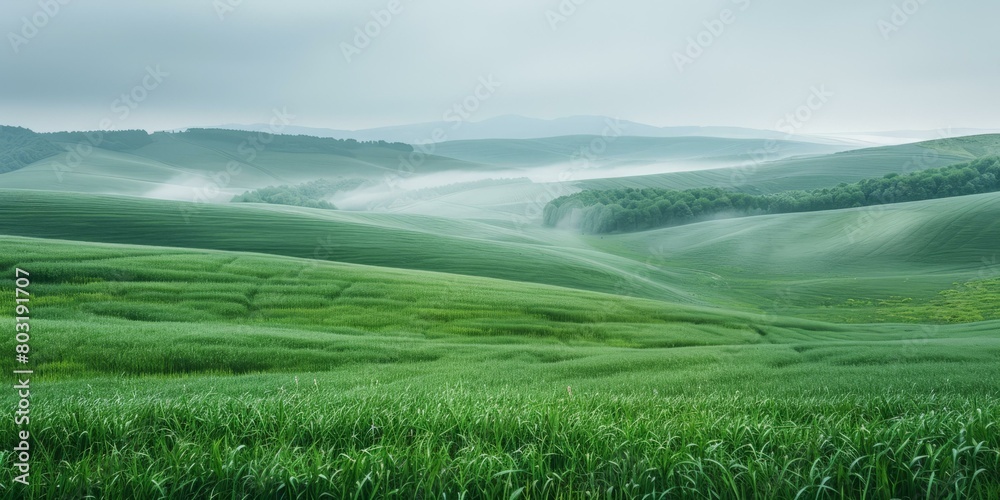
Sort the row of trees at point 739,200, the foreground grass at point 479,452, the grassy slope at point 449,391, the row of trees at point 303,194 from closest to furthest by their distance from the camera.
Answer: the foreground grass at point 479,452 → the grassy slope at point 449,391 → the row of trees at point 739,200 → the row of trees at point 303,194

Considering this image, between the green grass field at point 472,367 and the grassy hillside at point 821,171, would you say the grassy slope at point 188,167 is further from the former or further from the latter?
the grassy hillside at point 821,171

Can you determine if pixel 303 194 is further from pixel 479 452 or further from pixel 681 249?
pixel 479 452

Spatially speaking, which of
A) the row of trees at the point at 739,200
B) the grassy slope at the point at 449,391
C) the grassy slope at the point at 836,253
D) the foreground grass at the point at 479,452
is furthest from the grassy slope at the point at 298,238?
the foreground grass at the point at 479,452

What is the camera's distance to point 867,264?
52250mm

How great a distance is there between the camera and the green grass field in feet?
14.5

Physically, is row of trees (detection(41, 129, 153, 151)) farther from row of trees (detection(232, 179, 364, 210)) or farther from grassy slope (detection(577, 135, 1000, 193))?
grassy slope (detection(577, 135, 1000, 193))

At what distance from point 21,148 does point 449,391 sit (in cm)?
17718

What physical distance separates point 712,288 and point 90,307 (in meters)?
40.4

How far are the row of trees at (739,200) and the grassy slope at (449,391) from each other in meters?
55.2

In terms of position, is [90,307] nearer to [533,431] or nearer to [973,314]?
[533,431]

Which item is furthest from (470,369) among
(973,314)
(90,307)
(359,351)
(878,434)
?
(973,314)

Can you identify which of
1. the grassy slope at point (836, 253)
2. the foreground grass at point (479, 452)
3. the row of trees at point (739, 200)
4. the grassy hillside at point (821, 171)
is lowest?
the grassy slope at point (836, 253)

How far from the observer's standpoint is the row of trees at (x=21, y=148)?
135250mm

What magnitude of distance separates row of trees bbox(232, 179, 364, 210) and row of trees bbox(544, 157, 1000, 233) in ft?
127
